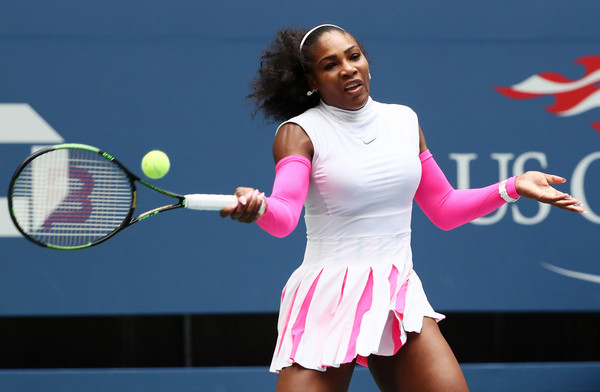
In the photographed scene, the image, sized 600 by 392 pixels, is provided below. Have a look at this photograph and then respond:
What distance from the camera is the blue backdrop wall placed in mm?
3584

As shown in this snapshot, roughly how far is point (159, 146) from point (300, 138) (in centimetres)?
156

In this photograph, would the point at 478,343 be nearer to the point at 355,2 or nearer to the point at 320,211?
the point at 355,2

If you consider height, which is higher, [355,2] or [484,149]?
[355,2]

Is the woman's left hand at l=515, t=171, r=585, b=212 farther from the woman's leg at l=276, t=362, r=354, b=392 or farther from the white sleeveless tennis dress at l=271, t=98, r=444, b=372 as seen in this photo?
the woman's leg at l=276, t=362, r=354, b=392

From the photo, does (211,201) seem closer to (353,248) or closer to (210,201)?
(210,201)

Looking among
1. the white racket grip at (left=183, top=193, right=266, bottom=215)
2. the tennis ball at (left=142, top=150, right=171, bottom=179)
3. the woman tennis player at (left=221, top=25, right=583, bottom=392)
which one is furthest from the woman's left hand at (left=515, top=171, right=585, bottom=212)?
the tennis ball at (left=142, top=150, right=171, bottom=179)

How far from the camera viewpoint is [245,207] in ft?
6.12

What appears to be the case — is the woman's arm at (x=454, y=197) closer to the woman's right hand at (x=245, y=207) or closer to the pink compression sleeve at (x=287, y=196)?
the pink compression sleeve at (x=287, y=196)

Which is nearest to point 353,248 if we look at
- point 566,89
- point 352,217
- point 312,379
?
point 352,217

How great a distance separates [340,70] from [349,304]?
2.06 feet

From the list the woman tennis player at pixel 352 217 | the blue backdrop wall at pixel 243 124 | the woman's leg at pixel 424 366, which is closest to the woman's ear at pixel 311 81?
the woman tennis player at pixel 352 217

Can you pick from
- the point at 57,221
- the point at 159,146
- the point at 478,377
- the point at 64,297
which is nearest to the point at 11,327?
the point at 64,297

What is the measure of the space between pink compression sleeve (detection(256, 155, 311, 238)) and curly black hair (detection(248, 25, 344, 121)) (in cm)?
31

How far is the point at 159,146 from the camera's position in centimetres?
360
